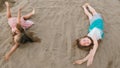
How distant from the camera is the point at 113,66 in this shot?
4.16 metres

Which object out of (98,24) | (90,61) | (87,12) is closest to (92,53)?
(90,61)

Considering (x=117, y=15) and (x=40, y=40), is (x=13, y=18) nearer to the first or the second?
(x=40, y=40)

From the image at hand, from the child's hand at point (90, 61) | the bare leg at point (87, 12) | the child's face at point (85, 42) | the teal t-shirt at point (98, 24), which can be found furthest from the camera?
the bare leg at point (87, 12)

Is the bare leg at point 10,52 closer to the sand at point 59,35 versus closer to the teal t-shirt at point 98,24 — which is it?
the sand at point 59,35

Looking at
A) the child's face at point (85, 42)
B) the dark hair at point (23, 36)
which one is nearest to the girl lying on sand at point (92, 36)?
the child's face at point (85, 42)

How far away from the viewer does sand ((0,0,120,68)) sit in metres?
4.10

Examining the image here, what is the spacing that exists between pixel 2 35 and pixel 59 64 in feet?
4.14

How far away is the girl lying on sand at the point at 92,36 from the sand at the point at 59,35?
0.29 feet

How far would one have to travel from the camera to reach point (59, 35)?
4578 millimetres

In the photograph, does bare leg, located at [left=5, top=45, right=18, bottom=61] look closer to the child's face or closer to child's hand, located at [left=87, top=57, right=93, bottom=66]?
the child's face

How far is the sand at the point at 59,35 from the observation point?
410 centimetres

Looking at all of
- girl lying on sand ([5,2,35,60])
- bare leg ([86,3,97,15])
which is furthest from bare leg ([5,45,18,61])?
bare leg ([86,3,97,15])

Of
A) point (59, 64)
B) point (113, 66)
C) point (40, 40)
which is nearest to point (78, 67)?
point (59, 64)

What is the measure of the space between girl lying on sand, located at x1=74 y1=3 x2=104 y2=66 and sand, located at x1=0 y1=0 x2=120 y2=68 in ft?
0.29
